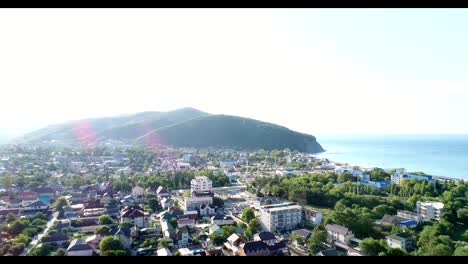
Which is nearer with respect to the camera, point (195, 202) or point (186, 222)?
point (186, 222)

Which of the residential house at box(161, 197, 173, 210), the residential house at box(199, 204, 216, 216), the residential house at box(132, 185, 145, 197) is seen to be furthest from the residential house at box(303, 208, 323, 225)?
the residential house at box(132, 185, 145, 197)

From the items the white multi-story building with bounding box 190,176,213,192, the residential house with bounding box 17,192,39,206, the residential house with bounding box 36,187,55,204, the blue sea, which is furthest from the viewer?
the blue sea

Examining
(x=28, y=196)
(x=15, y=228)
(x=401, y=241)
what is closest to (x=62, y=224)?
(x=15, y=228)

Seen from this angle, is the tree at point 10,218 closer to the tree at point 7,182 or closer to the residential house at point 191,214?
the residential house at point 191,214

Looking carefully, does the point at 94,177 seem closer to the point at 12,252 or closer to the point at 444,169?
the point at 12,252

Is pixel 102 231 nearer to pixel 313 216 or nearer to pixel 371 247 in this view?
pixel 313 216

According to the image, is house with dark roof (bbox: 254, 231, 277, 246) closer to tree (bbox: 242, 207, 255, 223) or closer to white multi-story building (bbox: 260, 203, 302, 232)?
white multi-story building (bbox: 260, 203, 302, 232)

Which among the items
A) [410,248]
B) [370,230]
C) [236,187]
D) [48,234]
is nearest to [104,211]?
[48,234]
